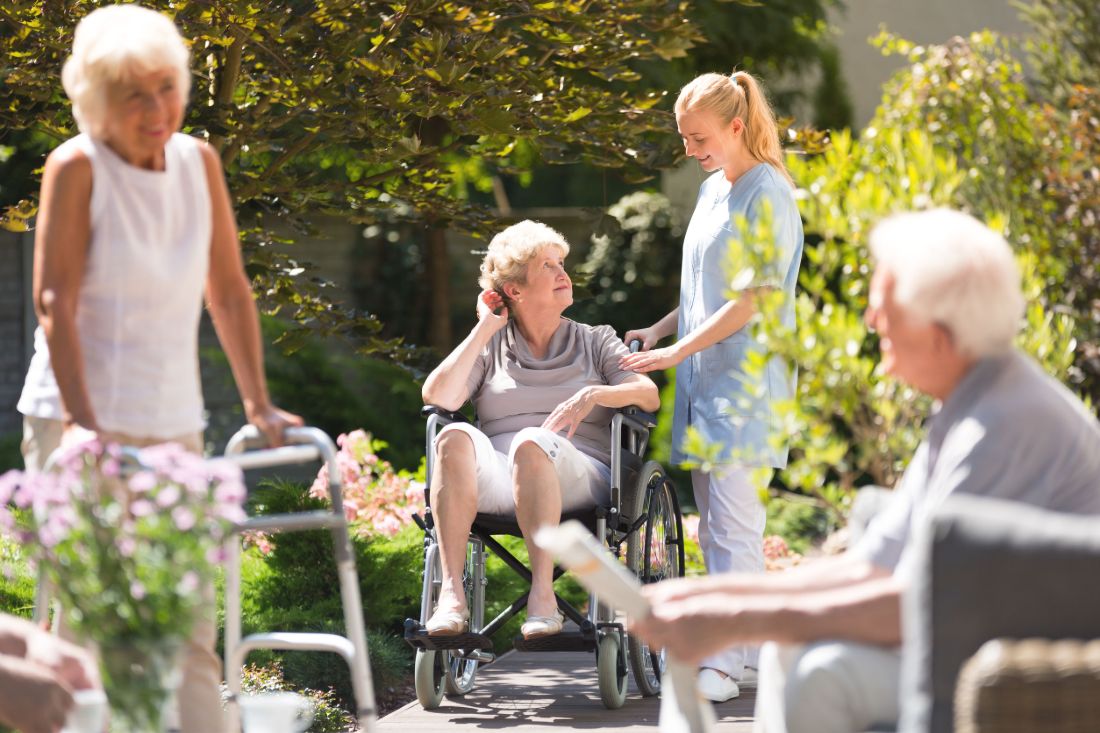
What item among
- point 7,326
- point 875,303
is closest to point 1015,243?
point 875,303

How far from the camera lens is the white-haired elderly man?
191 centimetres

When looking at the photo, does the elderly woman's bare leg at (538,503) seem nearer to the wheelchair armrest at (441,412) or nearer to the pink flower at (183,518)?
the wheelchair armrest at (441,412)

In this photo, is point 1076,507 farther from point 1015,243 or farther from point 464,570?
point 1015,243

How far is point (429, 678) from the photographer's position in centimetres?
394

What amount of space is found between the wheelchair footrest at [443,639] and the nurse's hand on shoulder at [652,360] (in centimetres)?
84

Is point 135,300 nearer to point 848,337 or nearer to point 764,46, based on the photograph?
point 848,337

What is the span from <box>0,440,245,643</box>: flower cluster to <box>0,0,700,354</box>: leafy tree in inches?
101

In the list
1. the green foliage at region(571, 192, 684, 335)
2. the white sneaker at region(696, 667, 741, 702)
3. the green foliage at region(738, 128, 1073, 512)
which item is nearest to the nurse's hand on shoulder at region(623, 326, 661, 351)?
the white sneaker at region(696, 667, 741, 702)

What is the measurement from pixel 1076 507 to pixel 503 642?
11.5 ft

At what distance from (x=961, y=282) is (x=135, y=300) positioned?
124 cm

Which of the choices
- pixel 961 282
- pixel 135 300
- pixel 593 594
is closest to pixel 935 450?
pixel 961 282

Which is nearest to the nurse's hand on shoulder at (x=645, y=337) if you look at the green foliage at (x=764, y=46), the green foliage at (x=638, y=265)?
the green foliage at (x=764, y=46)

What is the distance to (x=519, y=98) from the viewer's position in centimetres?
466

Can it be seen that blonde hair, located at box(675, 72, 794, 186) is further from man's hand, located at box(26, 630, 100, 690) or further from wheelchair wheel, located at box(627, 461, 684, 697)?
man's hand, located at box(26, 630, 100, 690)
